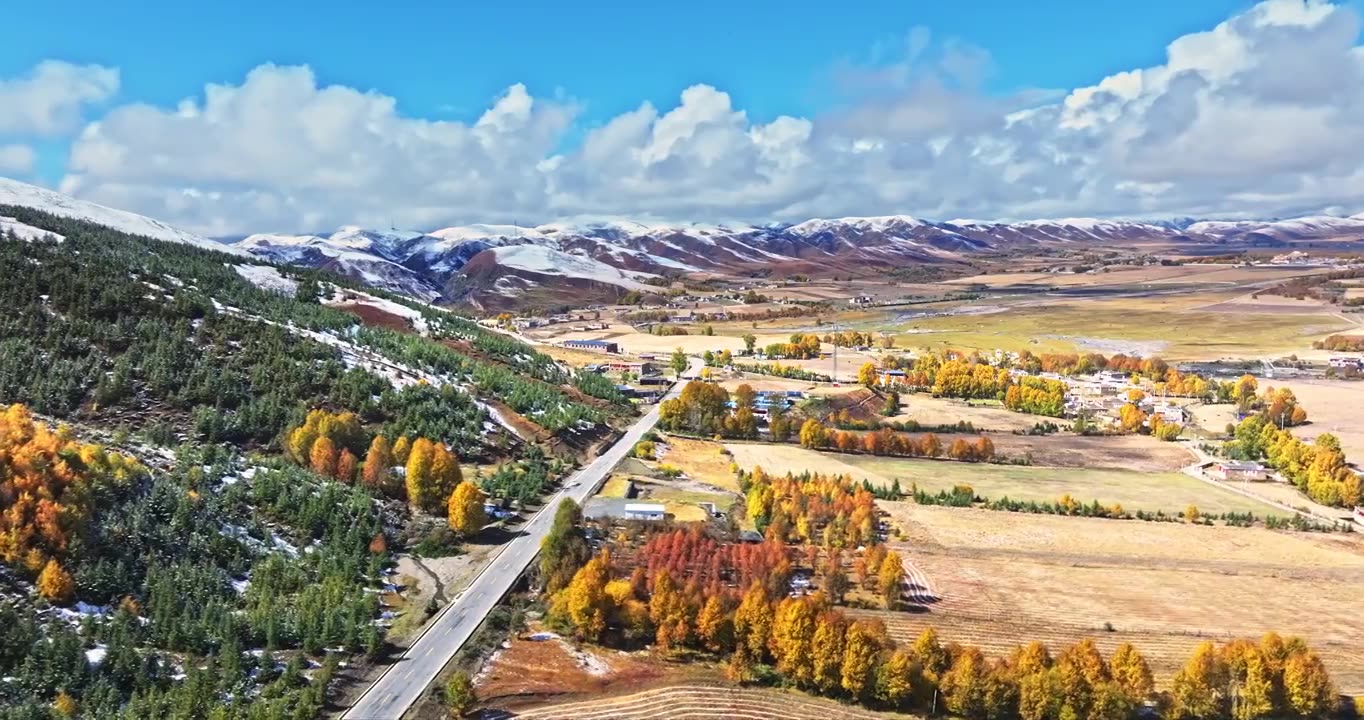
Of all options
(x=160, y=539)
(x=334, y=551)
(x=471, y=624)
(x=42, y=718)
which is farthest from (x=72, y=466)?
(x=471, y=624)

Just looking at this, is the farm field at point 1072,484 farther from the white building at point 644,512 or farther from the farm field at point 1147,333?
the farm field at point 1147,333

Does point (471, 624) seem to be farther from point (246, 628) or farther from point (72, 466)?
point (72, 466)

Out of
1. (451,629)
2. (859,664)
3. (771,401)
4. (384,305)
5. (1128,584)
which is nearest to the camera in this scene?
(859,664)

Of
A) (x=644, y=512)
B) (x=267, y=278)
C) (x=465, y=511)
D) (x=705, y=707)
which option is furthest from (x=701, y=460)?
(x=267, y=278)

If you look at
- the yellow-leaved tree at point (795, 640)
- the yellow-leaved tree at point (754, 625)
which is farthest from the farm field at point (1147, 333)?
the yellow-leaved tree at point (795, 640)

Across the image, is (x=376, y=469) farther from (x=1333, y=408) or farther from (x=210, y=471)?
(x=1333, y=408)
